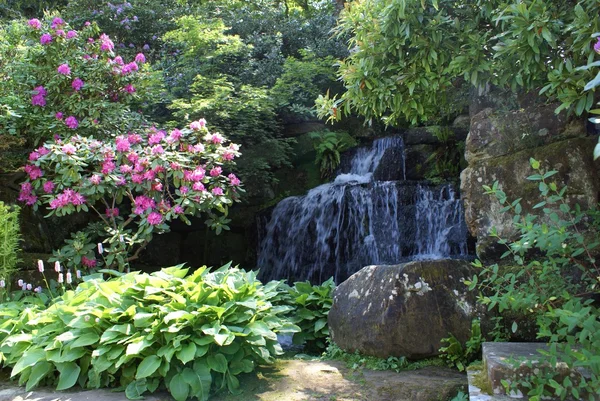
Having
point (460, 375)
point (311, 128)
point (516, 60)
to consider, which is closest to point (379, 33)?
point (516, 60)

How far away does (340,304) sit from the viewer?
5.03 m

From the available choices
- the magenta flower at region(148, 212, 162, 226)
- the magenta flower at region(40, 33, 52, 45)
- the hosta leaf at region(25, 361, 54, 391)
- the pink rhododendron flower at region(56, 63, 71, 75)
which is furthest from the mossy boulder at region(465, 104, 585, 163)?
the magenta flower at region(40, 33, 52, 45)

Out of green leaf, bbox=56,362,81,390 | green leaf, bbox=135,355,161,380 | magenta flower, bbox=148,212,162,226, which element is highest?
magenta flower, bbox=148,212,162,226

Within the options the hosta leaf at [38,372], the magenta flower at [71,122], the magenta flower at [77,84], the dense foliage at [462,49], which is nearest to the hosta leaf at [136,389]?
the hosta leaf at [38,372]

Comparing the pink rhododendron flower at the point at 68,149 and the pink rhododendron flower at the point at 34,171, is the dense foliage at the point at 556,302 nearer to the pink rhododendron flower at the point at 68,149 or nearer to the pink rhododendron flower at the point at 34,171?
the pink rhododendron flower at the point at 68,149

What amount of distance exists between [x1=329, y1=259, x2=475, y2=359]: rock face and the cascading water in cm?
321

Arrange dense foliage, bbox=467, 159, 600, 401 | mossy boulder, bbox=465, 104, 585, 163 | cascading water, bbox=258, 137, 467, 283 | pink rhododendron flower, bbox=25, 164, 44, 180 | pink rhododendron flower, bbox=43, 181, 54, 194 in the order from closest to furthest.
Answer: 1. dense foliage, bbox=467, 159, 600, 401
2. mossy boulder, bbox=465, 104, 585, 163
3. pink rhododendron flower, bbox=43, 181, 54, 194
4. pink rhododendron flower, bbox=25, 164, 44, 180
5. cascading water, bbox=258, 137, 467, 283

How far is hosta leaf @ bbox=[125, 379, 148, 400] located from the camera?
12.6 ft

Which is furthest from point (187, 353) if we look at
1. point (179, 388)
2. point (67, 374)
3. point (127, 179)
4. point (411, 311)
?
point (127, 179)

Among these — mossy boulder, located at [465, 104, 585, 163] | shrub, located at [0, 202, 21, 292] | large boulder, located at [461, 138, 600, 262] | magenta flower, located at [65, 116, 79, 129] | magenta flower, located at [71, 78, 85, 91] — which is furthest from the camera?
magenta flower, located at [71, 78, 85, 91]

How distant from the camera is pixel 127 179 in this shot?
6.42 m

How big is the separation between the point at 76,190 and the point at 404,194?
15.3 ft

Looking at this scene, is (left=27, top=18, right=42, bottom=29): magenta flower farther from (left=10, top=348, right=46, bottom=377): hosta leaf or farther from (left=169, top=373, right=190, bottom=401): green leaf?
(left=169, top=373, right=190, bottom=401): green leaf

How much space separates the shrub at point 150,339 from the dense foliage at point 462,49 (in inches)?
80.6
